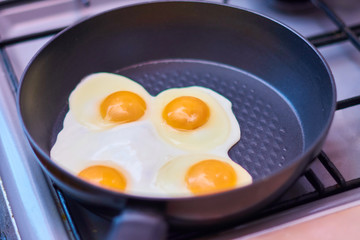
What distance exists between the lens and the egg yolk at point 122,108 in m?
0.88

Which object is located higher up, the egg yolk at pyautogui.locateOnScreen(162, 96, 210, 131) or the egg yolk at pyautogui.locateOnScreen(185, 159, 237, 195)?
the egg yolk at pyautogui.locateOnScreen(162, 96, 210, 131)

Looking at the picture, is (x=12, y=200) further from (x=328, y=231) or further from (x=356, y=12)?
(x=356, y=12)

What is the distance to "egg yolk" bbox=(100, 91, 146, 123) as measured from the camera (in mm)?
884

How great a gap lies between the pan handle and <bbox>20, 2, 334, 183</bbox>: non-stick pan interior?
0.95 feet

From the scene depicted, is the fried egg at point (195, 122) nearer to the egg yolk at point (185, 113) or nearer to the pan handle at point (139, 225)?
the egg yolk at point (185, 113)

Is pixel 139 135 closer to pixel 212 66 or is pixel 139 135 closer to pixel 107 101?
pixel 107 101

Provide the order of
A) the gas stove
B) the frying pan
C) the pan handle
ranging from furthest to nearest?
1. the frying pan
2. the gas stove
3. the pan handle

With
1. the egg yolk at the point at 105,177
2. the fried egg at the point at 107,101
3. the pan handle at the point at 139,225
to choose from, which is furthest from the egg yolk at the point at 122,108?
the pan handle at the point at 139,225

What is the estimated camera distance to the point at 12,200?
747 millimetres

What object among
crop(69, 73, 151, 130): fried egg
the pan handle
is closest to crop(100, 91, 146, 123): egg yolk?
crop(69, 73, 151, 130): fried egg

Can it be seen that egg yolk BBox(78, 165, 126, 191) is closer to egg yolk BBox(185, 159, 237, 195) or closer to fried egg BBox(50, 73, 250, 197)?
fried egg BBox(50, 73, 250, 197)

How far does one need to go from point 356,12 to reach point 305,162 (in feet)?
2.33

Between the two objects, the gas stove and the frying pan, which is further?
the frying pan

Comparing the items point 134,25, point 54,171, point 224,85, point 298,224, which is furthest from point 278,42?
point 54,171
